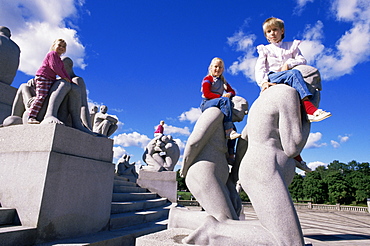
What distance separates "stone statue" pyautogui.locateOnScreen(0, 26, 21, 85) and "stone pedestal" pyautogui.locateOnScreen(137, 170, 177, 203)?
549cm

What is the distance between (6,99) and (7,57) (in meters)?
1.35

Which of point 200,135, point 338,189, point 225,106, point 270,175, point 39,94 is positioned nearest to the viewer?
point 270,175

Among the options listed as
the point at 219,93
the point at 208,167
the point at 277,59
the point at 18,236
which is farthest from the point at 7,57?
the point at 277,59

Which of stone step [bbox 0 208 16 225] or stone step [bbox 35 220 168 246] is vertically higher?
stone step [bbox 0 208 16 225]

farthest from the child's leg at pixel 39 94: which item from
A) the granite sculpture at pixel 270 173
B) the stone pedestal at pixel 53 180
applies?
the granite sculpture at pixel 270 173

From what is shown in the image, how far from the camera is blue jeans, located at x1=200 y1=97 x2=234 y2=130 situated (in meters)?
2.79

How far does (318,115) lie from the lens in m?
2.07

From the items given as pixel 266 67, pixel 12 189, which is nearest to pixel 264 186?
pixel 266 67

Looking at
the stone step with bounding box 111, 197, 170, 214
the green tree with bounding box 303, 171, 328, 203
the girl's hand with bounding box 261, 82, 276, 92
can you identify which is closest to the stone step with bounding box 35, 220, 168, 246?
the stone step with bounding box 111, 197, 170, 214

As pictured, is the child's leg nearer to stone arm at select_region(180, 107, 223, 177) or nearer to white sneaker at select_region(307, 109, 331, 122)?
stone arm at select_region(180, 107, 223, 177)

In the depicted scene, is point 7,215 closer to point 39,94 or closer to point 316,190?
point 39,94

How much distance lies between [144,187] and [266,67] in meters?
7.92

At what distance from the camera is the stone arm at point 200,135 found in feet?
8.62

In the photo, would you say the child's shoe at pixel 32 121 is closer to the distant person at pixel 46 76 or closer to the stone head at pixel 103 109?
the distant person at pixel 46 76
